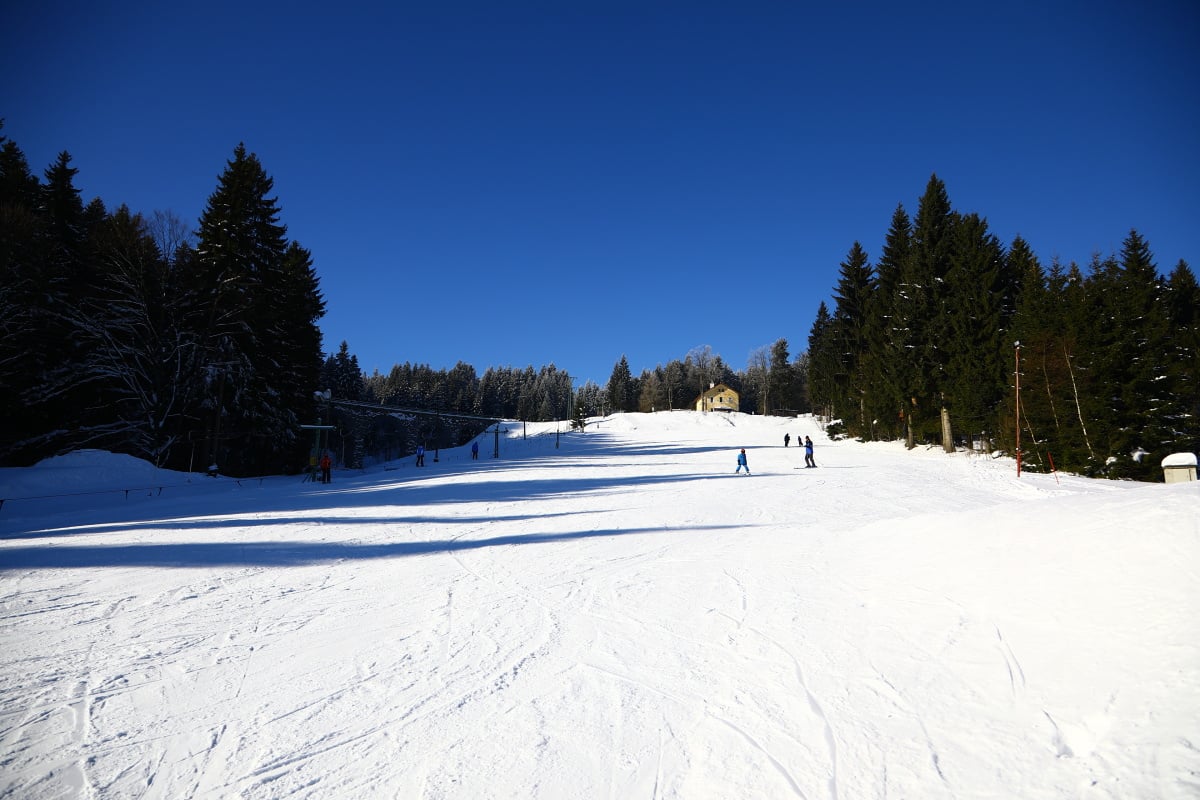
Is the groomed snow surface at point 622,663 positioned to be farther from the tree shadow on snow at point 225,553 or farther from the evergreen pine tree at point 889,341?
the evergreen pine tree at point 889,341

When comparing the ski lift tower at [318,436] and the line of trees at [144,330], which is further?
the ski lift tower at [318,436]

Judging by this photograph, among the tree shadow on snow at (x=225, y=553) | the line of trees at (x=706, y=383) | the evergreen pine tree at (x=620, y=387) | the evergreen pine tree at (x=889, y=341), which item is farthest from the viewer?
the evergreen pine tree at (x=620, y=387)

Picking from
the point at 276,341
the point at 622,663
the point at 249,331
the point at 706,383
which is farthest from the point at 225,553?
the point at 706,383

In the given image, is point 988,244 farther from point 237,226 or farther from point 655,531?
point 237,226

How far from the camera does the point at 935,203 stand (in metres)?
33.2

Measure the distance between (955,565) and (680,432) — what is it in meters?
50.9

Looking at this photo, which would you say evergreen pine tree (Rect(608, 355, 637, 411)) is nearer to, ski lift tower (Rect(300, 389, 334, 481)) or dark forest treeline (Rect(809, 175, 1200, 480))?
dark forest treeline (Rect(809, 175, 1200, 480))

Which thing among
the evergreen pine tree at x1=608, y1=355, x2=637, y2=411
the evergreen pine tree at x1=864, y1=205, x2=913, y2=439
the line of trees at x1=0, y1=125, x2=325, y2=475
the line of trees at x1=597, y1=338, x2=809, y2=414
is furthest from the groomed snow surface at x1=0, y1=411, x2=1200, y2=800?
the evergreen pine tree at x1=608, y1=355, x2=637, y2=411

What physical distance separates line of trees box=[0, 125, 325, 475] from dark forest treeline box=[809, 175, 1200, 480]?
38.7m

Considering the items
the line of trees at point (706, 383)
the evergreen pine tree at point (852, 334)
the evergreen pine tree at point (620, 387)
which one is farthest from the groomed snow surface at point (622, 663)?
the evergreen pine tree at point (620, 387)

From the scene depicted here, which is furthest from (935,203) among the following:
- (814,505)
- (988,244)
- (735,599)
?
(735,599)

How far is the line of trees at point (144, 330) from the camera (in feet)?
67.9

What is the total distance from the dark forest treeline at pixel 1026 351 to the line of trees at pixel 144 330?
38.7 metres

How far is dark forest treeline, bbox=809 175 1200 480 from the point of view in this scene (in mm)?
21375
